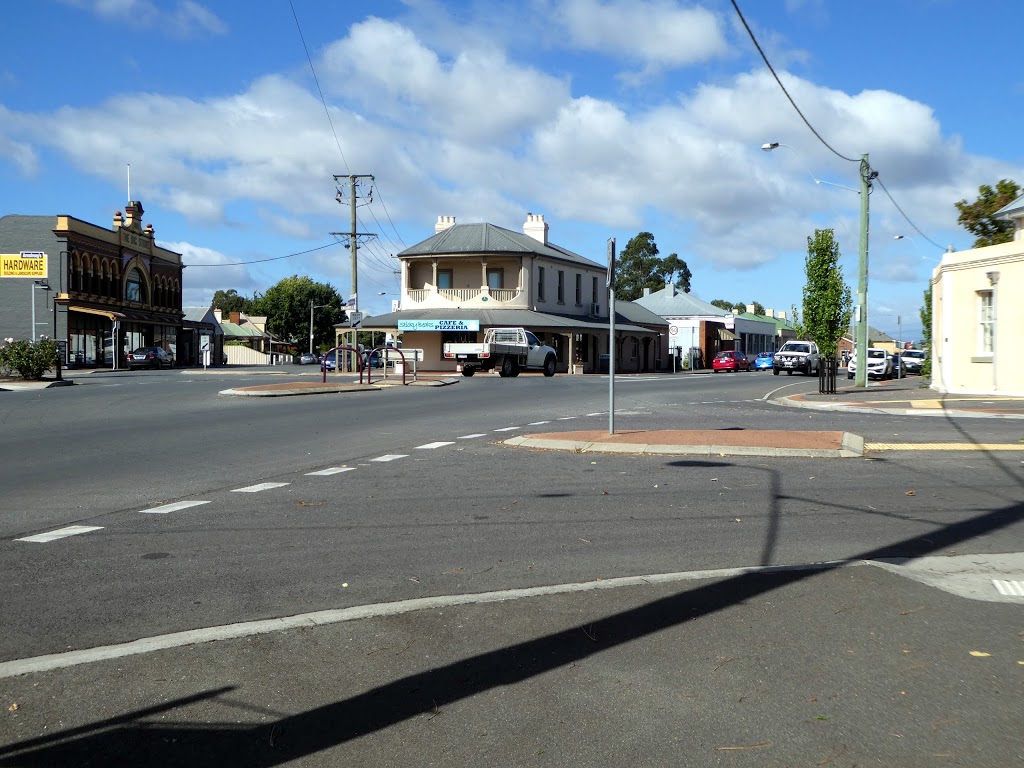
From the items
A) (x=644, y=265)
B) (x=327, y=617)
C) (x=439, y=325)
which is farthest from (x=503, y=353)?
(x=644, y=265)

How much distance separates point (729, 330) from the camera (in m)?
87.3

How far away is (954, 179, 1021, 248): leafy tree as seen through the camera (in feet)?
138

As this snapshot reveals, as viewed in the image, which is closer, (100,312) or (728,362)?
(100,312)

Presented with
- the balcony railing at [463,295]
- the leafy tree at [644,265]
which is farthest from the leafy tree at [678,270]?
the balcony railing at [463,295]

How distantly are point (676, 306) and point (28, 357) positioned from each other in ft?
207

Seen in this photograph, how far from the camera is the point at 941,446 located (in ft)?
46.3

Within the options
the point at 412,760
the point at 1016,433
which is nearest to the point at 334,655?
the point at 412,760

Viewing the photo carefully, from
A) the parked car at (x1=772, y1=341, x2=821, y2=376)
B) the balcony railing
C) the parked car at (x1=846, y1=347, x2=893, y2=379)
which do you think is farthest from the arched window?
the parked car at (x1=846, y1=347, x2=893, y2=379)

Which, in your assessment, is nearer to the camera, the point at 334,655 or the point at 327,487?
the point at 334,655

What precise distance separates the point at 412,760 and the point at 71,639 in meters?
2.38

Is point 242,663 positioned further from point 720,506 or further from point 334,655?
point 720,506

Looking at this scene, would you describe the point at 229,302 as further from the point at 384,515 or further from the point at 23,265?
the point at 384,515

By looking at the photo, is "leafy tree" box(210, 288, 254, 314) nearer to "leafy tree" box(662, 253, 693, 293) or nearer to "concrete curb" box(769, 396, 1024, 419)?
"leafy tree" box(662, 253, 693, 293)

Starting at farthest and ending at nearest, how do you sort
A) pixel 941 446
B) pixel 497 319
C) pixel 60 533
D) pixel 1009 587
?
pixel 497 319, pixel 941 446, pixel 60 533, pixel 1009 587
